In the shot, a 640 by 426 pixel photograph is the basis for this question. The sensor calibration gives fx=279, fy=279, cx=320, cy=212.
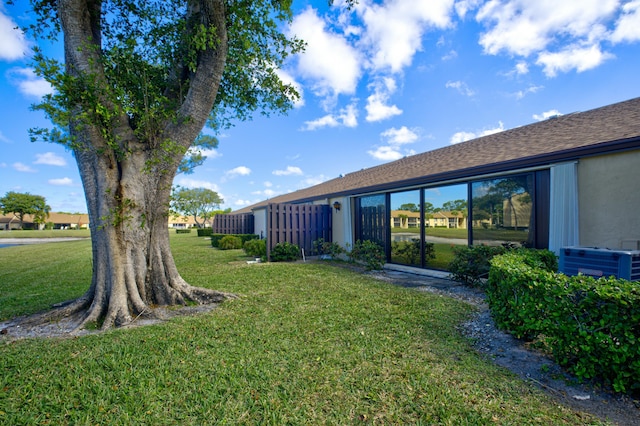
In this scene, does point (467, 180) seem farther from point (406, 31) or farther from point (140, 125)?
point (140, 125)

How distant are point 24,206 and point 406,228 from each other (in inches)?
2999

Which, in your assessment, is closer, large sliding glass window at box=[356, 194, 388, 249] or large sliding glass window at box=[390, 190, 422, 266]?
large sliding glass window at box=[390, 190, 422, 266]

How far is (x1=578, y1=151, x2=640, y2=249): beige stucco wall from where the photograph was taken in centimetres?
455

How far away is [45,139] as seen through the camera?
404 centimetres

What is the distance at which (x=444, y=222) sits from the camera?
745cm

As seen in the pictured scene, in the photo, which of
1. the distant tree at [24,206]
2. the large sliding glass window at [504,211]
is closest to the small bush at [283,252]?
the large sliding glass window at [504,211]

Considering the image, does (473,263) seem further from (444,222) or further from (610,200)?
(610,200)

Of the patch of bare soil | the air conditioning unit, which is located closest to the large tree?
the patch of bare soil

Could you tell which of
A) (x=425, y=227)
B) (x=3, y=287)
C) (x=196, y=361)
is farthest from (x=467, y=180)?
(x=3, y=287)

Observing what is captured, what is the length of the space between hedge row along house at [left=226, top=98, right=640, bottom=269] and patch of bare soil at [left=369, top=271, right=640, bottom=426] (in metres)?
2.34

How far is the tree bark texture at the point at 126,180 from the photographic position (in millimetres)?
4312

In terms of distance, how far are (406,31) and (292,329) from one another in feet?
28.8

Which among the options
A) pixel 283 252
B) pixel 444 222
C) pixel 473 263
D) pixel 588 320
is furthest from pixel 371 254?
pixel 588 320

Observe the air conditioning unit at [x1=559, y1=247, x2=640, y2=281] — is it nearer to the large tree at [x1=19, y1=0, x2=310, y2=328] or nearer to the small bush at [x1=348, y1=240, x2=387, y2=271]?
the small bush at [x1=348, y1=240, x2=387, y2=271]
